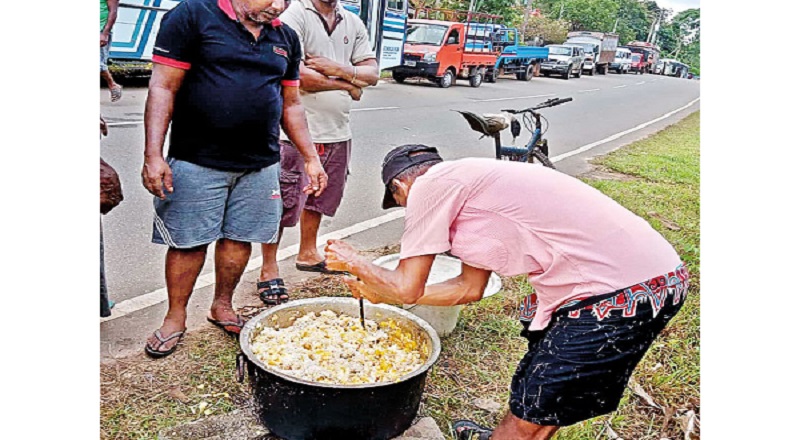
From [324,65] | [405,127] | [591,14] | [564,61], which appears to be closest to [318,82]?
[324,65]

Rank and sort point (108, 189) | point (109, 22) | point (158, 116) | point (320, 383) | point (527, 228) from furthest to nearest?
point (109, 22) < point (158, 116) < point (108, 189) < point (320, 383) < point (527, 228)

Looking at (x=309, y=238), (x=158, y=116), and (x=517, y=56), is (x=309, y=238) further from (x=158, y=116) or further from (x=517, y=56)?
(x=517, y=56)

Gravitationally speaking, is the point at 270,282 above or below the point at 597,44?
below

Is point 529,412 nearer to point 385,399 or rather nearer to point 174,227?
point 385,399

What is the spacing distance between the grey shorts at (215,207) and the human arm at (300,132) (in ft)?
0.54

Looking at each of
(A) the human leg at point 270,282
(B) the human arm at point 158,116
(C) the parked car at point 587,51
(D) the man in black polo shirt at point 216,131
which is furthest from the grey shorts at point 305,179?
(C) the parked car at point 587,51

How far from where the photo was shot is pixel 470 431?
2.36 meters

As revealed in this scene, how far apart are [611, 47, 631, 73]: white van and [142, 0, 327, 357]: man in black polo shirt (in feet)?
10.6

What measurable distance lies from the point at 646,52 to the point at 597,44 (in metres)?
0.62

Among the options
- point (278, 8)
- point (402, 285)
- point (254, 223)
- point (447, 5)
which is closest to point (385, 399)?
point (402, 285)

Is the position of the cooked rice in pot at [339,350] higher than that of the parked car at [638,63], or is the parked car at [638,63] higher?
the parked car at [638,63]

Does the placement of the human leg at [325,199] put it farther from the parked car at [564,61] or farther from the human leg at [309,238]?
the parked car at [564,61]

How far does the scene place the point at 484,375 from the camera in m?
2.80

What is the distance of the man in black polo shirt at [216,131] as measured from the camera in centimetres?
227
